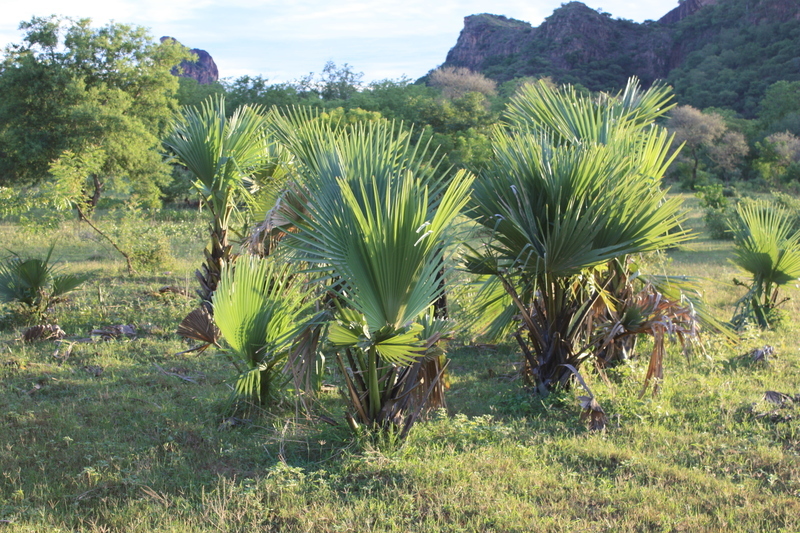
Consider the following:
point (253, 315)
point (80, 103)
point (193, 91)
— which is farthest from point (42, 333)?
point (193, 91)

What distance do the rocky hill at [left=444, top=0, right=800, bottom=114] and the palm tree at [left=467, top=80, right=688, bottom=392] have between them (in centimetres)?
5189

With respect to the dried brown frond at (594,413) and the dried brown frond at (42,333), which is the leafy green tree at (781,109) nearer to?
the dried brown frond at (594,413)

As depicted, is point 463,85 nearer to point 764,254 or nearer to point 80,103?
point 80,103

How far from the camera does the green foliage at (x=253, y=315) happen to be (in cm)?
493

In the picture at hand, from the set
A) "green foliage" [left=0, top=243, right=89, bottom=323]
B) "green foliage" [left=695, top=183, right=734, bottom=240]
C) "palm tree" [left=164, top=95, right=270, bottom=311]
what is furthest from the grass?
"green foliage" [left=695, top=183, right=734, bottom=240]

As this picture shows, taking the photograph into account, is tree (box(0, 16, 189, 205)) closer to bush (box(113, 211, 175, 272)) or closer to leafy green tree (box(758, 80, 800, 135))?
bush (box(113, 211, 175, 272))

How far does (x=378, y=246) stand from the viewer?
3.69 meters

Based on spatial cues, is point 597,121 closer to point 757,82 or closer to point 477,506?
point 477,506

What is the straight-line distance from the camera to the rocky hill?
5341 cm

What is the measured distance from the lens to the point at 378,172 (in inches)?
164

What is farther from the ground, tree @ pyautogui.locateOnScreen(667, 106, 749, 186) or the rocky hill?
the rocky hill

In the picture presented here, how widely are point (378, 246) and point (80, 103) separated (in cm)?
2184

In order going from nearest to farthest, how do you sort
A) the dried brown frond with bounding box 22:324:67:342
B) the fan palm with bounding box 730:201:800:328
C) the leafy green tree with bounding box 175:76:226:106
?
the dried brown frond with bounding box 22:324:67:342 < the fan palm with bounding box 730:201:800:328 < the leafy green tree with bounding box 175:76:226:106

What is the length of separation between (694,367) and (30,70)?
2277 cm
